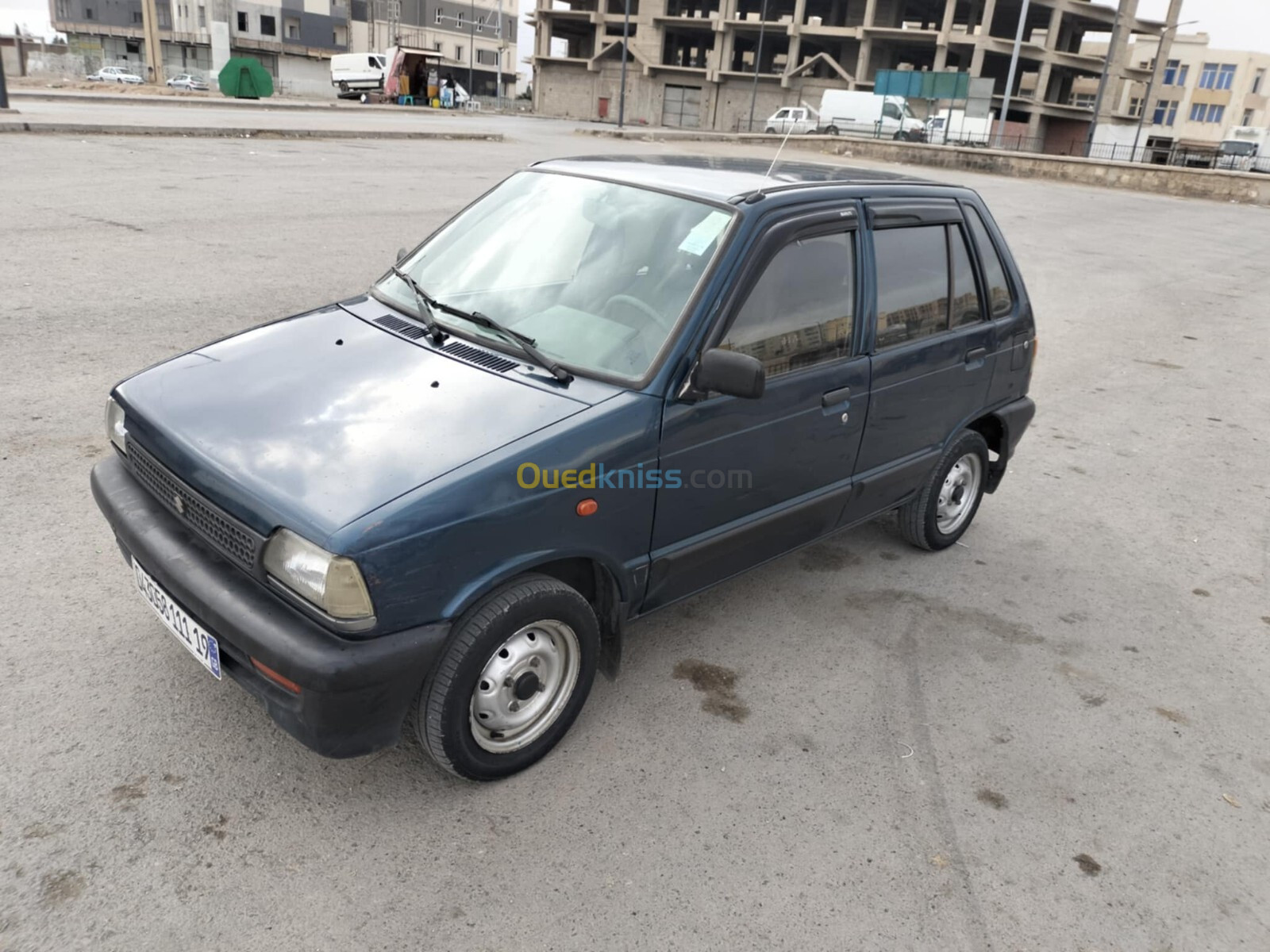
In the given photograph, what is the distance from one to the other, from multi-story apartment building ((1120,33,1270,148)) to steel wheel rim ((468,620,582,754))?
93.4 metres

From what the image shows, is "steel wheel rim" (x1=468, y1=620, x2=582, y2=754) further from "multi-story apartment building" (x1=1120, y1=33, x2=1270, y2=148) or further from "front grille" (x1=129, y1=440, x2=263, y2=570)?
"multi-story apartment building" (x1=1120, y1=33, x2=1270, y2=148)

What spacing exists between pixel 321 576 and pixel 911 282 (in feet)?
9.41

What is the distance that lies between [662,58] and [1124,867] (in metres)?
76.1

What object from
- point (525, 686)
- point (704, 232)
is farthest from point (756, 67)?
point (525, 686)

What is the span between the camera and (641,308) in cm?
333

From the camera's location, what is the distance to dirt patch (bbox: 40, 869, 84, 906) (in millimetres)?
2445

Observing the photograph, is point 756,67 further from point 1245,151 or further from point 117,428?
point 117,428

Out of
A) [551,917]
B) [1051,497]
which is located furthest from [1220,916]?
[1051,497]

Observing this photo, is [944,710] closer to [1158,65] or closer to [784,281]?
[784,281]

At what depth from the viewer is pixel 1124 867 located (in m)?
2.92

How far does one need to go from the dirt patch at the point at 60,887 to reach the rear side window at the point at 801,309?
2.49 meters

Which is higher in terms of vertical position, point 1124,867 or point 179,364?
point 179,364

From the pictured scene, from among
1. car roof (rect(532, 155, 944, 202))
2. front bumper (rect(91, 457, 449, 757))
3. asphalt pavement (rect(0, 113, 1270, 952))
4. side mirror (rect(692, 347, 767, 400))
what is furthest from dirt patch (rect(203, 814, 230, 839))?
car roof (rect(532, 155, 944, 202))

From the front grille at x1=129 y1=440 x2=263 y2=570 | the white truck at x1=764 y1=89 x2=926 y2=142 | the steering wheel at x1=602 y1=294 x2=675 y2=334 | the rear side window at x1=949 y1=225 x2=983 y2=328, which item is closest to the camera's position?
the front grille at x1=129 y1=440 x2=263 y2=570
